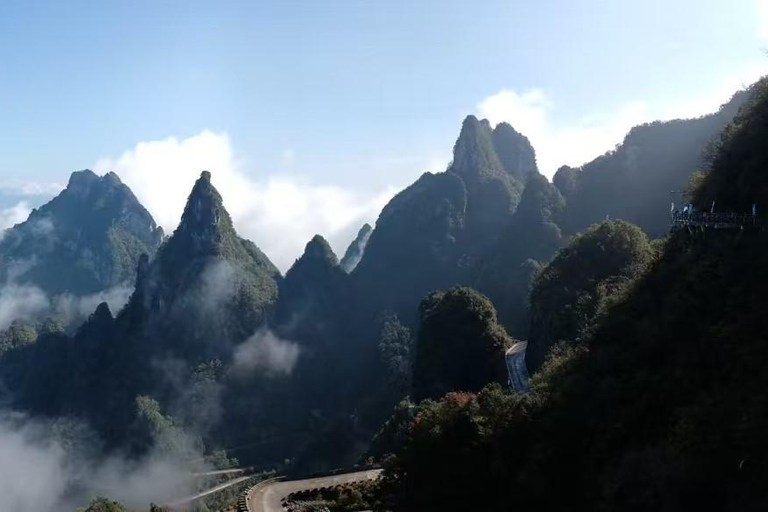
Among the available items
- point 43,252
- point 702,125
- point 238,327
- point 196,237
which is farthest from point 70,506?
point 43,252

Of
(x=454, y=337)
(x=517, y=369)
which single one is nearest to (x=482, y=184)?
(x=454, y=337)

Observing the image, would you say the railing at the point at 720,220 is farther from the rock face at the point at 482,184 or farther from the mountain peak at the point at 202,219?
the mountain peak at the point at 202,219

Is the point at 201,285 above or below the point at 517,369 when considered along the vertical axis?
above

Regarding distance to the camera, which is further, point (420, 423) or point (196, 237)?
point (196, 237)

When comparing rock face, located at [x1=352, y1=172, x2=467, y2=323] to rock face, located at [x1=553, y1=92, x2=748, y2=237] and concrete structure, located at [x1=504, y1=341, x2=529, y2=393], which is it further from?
concrete structure, located at [x1=504, y1=341, x2=529, y2=393]

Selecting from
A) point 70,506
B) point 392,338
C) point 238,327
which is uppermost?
point 238,327

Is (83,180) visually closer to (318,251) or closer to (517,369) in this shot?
(318,251)

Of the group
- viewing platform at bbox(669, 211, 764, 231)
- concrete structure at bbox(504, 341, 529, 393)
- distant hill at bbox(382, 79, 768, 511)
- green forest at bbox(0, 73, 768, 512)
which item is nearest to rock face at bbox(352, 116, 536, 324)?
green forest at bbox(0, 73, 768, 512)

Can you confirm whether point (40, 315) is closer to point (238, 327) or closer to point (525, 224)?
point (238, 327)

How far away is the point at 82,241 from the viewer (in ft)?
516

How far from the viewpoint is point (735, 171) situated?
24.2m

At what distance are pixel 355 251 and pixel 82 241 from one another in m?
67.2

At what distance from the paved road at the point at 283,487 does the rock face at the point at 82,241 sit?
136 m

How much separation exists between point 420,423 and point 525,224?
233ft
